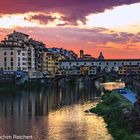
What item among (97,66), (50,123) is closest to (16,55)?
(97,66)

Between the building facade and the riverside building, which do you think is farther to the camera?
the building facade

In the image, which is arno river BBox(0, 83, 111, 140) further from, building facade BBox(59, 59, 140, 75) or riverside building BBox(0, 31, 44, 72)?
building facade BBox(59, 59, 140, 75)

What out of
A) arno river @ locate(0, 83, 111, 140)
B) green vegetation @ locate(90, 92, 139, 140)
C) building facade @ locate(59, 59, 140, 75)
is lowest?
arno river @ locate(0, 83, 111, 140)

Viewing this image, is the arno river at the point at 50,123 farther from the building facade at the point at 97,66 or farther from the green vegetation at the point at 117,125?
the building facade at the point at 97,66

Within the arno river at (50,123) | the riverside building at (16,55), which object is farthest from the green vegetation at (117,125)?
the riverside building at (16,55)

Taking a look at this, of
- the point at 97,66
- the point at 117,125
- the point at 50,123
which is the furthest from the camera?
the point at 97,66

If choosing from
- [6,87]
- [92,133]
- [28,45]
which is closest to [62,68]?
[28,45]

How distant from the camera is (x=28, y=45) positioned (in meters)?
88.5

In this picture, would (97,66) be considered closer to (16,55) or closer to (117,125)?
(16,55)

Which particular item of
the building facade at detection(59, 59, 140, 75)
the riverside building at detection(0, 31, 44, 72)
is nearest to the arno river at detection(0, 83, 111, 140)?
the riverside building at detection(0, 31, 44, 72)

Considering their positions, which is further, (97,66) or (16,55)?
(97,66)

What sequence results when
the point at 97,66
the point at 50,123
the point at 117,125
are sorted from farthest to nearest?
the point at 97,66
the point at 50,123
the point at 117,125

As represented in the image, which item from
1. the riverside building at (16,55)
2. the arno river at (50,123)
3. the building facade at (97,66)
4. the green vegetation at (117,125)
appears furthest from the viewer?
the building facade at (97,66)

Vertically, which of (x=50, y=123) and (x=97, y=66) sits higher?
(x=97, y=66)
